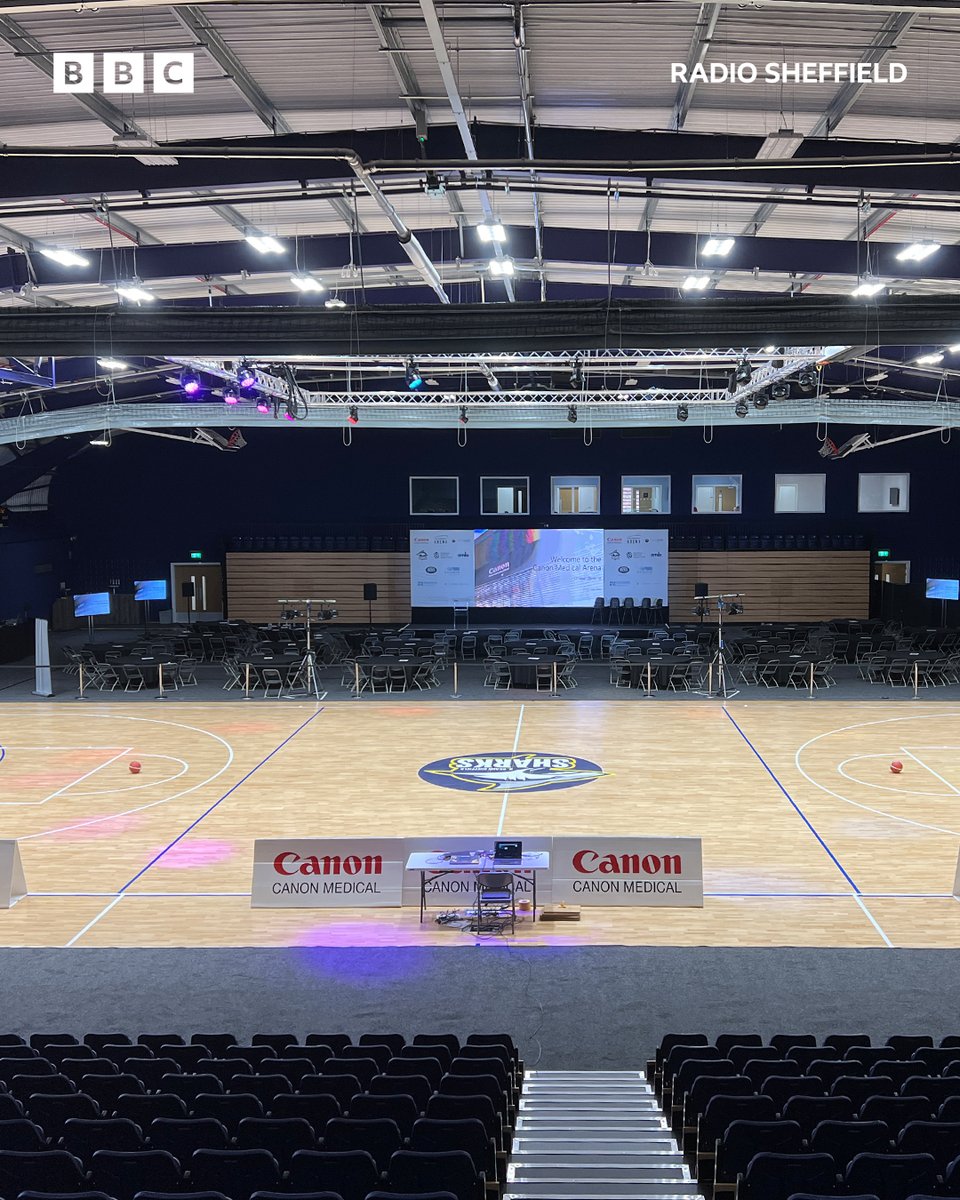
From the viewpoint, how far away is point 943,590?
3238 cm

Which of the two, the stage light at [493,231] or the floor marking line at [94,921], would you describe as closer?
the floor marking line at [94,921]

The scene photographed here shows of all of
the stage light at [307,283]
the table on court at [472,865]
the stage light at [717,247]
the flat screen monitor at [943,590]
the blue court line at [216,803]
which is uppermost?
the stage light at [717,247]

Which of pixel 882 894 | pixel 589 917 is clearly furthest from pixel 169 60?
pixel 882 894

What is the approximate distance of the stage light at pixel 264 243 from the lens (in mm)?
15742

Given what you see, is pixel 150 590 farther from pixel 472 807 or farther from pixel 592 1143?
pixel 592 1143

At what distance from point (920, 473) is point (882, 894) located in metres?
26.9

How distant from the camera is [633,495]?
121ft

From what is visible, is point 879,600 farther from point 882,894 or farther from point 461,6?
point 461,6

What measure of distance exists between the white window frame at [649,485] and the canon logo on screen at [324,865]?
84.9ft

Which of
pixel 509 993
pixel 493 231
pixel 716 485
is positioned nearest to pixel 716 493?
pixel 716 485

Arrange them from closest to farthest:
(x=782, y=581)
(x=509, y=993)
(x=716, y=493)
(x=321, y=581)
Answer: (x=509, y=993), (x=782, y=581), (x=716, y=493), (x=321, y=581)

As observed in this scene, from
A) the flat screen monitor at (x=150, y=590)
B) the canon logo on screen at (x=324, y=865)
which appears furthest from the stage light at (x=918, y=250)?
the flat screen monitor at (x=150, y=590)

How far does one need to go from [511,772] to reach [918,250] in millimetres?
9854

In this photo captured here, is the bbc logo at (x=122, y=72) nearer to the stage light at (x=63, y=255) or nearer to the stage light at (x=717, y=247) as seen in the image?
the stage light at (x=63, y=255)
